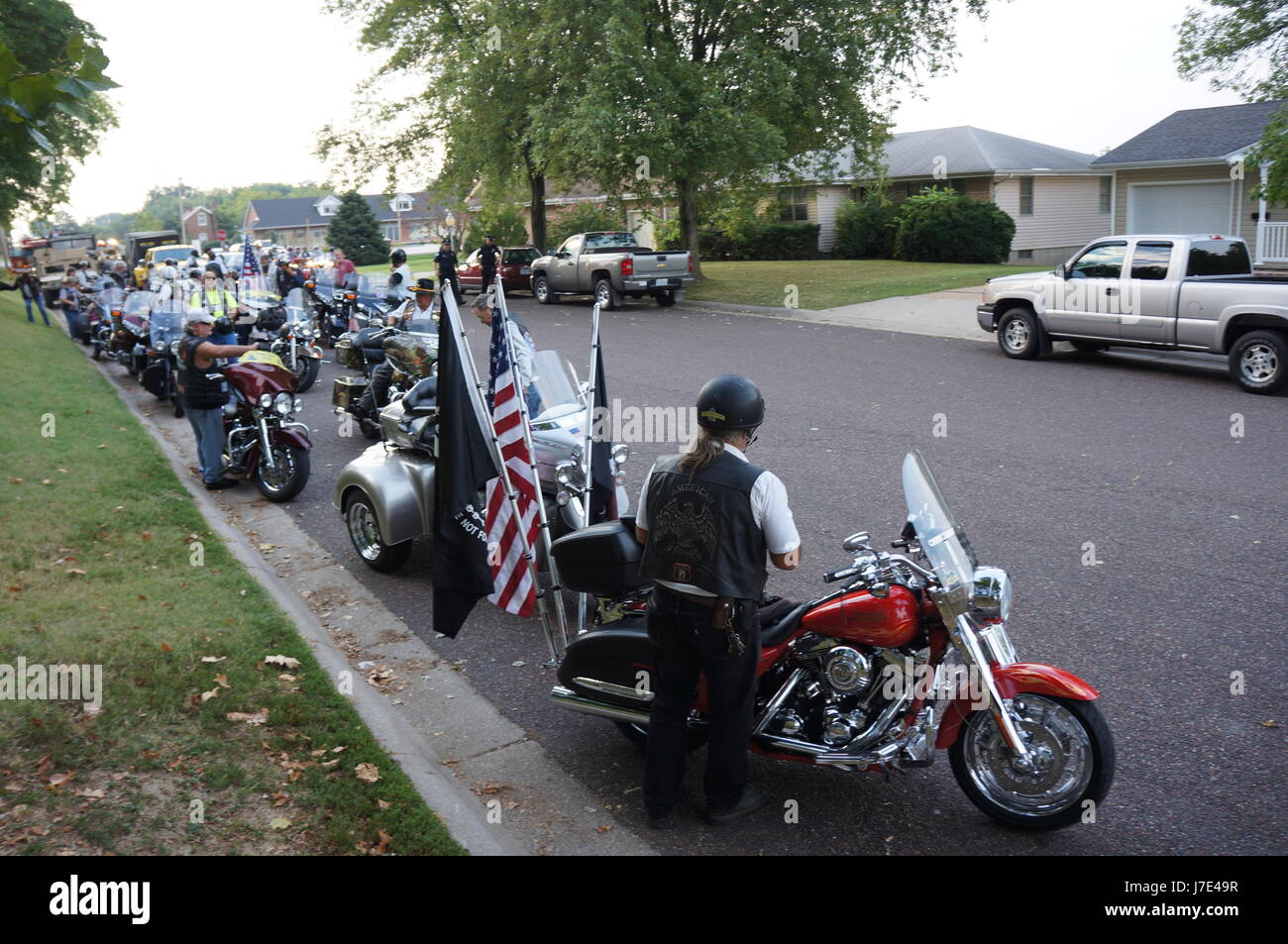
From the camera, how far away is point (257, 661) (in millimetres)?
6059

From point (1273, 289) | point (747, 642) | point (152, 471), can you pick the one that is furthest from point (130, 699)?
point (1273, 289)

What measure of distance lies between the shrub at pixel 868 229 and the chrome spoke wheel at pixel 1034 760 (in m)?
35.6

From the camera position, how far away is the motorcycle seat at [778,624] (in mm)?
4547

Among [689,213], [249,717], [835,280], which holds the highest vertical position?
[689,213]

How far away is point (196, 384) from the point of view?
34.7 ft

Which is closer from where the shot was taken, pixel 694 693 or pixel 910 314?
pixel 694 693

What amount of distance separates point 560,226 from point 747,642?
43.3 meters

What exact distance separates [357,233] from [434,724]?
2565 inches

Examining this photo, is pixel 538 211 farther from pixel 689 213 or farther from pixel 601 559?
pixel 601 559

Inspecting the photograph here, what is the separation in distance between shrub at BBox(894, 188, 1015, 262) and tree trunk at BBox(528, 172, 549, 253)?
12.7 m

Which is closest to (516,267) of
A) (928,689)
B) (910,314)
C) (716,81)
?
(716,81)

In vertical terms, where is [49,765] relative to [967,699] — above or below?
below

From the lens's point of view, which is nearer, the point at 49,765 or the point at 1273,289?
the point at 49,765
